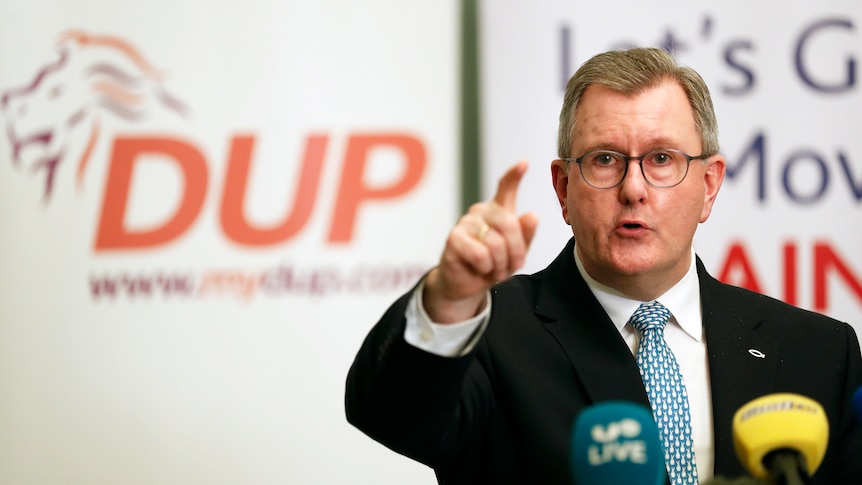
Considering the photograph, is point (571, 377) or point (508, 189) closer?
point (508, 189)

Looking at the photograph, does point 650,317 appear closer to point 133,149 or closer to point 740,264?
point 740,264

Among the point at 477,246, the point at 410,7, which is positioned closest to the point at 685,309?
the point at 477,246

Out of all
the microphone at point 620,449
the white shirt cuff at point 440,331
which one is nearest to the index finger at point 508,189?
the white shirt cuff at point 440,331

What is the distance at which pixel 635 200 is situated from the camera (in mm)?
1957

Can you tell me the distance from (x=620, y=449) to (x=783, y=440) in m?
0.22

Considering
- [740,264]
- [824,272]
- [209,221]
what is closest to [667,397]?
[740,264]

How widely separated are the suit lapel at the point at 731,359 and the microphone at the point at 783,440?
559 mm

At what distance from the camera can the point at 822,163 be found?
3389 millimetres

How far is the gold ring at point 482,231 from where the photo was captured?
4.56 feet

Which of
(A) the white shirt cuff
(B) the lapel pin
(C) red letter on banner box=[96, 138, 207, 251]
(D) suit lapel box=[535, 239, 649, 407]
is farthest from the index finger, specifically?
(C) red letter on banner box=[96, 138, 207, 251]

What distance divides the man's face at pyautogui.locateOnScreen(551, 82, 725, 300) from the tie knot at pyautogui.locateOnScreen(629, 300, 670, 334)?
0.03 meters

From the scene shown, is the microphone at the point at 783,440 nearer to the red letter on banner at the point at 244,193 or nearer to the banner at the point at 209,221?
the banner at the point at 209,221

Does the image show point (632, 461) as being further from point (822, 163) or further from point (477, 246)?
point (822, 163)

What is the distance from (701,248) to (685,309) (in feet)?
4.52
